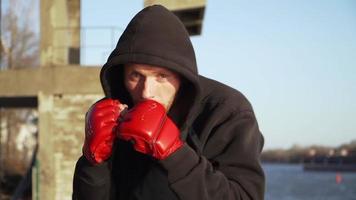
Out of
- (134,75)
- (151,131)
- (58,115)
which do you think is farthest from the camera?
(58,115)

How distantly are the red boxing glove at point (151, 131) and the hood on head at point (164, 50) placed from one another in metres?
0.24

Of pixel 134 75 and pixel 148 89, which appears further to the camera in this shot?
pixel 134 75

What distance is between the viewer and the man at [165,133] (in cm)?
174

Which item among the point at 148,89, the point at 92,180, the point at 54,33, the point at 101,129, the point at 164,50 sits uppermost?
the point at 164,50

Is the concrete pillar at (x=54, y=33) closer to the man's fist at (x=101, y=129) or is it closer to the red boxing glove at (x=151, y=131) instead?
the man's fist at (x=101, y=129)

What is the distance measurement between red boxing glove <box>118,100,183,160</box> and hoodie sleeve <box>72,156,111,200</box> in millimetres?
283

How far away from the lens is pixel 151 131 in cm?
168

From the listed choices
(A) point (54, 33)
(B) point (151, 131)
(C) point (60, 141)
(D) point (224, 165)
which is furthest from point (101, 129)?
(A) point (54, 33)

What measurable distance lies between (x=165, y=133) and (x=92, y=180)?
18.0 inches

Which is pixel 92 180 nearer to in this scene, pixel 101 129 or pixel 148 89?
pixel 101 129

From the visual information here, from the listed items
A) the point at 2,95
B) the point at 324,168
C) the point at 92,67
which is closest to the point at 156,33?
the point at 92,67

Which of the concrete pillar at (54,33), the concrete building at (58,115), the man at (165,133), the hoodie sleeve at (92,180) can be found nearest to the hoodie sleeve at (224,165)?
the man at (165,133)

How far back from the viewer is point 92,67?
11.1 meters

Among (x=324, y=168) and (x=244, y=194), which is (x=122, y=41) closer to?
(x=244, y=194)
